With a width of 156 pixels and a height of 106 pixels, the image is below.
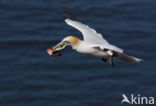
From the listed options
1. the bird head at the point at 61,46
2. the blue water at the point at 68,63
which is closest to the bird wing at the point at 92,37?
the bird head at the point at 61,46

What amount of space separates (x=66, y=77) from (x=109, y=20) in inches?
245

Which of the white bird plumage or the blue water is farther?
the blue water

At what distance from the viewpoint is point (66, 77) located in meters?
42.7

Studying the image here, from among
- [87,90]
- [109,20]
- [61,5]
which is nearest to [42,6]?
[61,5]

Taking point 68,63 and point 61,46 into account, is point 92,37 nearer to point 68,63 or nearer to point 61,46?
point 61,46

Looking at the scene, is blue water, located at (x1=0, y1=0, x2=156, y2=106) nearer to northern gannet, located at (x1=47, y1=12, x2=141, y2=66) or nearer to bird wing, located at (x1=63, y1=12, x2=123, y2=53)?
bird wing, located at (x1=63, y1=12, x2=123, y2=53)

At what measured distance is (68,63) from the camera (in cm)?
4291

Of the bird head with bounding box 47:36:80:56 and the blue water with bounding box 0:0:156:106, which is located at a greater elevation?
the blue water with bounding box 0:0:156:106

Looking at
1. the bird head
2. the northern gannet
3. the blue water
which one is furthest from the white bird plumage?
the blue water

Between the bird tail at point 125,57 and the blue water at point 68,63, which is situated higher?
the blue water at point 68,63

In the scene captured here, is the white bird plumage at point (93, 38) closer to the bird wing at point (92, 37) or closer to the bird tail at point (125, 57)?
the bird wing at point (92, 37)

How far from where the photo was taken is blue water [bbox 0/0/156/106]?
4209cm

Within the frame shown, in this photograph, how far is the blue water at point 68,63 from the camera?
42094 millimetres

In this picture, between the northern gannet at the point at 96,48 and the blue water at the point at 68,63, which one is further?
the blue water at the point at 68,63
